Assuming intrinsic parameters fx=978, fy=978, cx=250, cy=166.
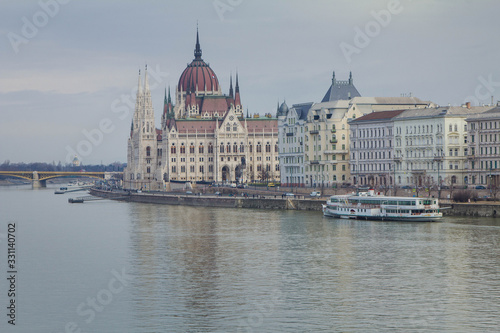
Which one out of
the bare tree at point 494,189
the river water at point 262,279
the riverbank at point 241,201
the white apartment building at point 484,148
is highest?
the white apartment building at point 484,148

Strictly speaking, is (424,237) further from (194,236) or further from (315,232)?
(194,236)

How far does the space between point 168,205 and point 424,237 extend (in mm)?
69914

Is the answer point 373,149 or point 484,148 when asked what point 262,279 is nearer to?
point 484,148

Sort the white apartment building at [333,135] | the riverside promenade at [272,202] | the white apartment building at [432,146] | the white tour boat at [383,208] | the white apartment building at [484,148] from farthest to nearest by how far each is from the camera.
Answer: the white apartment building at [333,135]
the white apartment building at [432,146]
the white apartment building at [484,148]
the riverside promenade at [272,202]
the white tour boat at [383,208]

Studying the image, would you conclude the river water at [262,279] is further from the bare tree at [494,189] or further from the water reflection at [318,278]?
the bare tree at [494,189]

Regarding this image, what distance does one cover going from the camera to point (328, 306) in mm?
43531

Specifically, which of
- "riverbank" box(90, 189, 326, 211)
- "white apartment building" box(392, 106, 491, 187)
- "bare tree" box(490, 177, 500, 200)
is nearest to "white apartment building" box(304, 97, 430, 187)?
"riverbank" box(90, 189, 326, 211)

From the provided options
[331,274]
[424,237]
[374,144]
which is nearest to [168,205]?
[374,144]

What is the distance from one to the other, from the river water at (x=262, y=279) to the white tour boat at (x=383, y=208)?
1.60 m

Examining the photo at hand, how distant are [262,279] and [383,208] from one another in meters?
36.9

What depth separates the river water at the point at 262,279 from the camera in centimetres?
4097

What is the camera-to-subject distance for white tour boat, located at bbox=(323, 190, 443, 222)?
82250mm

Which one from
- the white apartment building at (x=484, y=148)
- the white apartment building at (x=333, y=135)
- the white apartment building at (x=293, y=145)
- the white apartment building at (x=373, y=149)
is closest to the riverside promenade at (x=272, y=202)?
the white apartment building at (x=333, y=135)

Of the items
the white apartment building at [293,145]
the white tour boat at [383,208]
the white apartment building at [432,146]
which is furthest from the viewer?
the white apartment building at [293,145]
